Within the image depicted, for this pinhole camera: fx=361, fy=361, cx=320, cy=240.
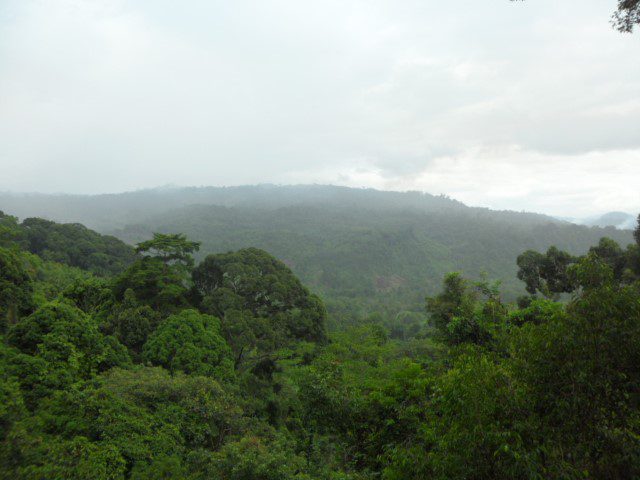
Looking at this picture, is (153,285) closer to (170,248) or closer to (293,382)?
(170,248)

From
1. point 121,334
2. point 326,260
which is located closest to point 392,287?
point 326,260

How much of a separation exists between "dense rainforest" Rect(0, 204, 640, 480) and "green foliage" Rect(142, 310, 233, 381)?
0.18ft

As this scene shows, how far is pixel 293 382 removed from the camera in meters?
14.2

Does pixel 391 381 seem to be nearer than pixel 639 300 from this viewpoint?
No

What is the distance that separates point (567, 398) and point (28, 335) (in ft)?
38.8

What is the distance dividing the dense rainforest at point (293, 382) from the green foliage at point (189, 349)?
0.05 metres

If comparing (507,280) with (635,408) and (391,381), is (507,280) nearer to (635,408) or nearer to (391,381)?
(391,381)

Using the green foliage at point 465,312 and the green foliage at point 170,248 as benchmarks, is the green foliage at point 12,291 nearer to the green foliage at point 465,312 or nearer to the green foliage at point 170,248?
the green foliage at point 170,248

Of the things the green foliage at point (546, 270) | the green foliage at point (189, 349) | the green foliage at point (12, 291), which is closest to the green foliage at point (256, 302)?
the green foliage at point (189, 349)

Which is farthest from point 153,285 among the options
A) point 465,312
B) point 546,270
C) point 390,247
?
point 390,247

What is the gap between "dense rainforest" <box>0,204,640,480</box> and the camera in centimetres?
404

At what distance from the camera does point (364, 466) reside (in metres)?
8.95

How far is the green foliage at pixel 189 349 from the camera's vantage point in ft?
40.9

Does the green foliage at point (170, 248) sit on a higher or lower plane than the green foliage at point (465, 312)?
higher
